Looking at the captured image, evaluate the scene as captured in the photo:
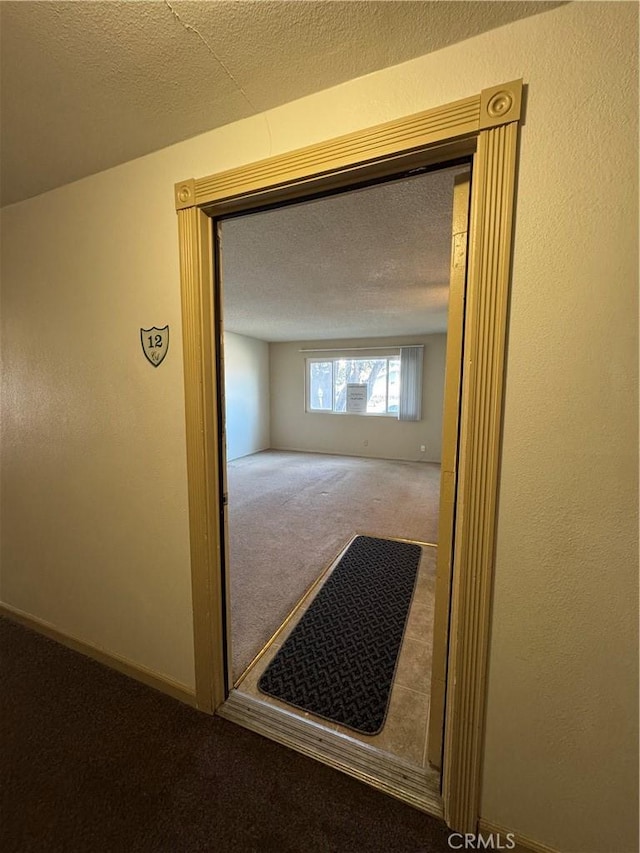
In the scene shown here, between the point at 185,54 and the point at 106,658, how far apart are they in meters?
2.31

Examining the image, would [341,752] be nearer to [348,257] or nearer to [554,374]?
[554,374]

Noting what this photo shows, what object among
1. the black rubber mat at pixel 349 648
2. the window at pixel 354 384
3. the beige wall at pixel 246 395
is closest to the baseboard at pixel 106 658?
the black rubber mat at pixel 349 648

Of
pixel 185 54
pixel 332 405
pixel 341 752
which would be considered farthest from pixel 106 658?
pixel 332 405

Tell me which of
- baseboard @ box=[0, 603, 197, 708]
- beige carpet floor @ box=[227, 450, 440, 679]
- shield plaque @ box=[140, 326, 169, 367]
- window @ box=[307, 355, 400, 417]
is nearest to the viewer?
shield plaque @ box=[140, 326, 169, 367]

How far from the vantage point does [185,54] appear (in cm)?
83

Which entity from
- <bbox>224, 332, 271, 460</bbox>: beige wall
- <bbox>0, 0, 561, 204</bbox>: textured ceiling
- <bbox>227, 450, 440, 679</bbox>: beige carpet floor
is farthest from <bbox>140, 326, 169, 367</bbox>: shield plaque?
<bbox>224, 332, 271, 460</bbox>: beige wall

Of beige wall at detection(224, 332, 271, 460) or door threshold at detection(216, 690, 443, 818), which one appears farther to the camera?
beige wall at detection(224, 332, 271, 460)

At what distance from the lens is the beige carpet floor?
2.06 metres

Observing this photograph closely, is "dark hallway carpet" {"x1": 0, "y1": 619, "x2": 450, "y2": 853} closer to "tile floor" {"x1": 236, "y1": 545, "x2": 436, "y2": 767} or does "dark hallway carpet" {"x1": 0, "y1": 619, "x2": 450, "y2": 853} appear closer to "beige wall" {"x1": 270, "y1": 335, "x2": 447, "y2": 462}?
"tile floor" {"x1": 236, "y1": 545, "x2": 436, "y2": 767}

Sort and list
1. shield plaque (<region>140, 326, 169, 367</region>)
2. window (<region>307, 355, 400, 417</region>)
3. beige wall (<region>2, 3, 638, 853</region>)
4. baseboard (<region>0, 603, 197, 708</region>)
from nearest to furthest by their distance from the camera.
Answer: beige wall (<region>2, 3, 638, 853</region>) < shield plaque (<region>140, 326, 169, 367</region>) < baseboard (<region>0, 603, 197, 708</region>) < window (<region>307, 355, 400, 417</region>)

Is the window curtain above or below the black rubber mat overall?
above

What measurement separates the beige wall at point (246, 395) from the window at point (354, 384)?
39.7 inches

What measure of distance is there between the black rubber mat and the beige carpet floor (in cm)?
18

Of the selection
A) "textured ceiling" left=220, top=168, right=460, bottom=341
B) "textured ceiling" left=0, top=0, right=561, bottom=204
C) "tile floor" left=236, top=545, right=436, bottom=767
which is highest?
"textured ceiling" left=220, top=168, right=460, bottom=341
